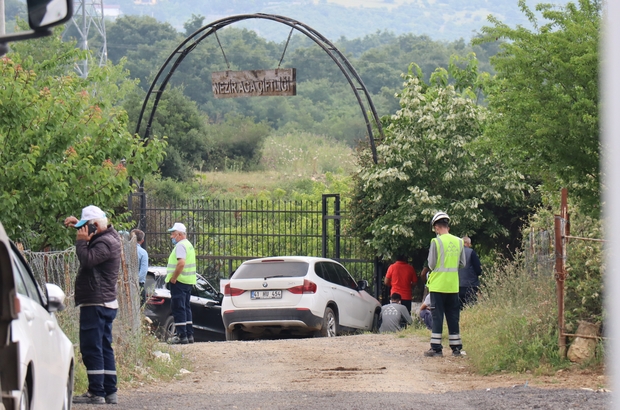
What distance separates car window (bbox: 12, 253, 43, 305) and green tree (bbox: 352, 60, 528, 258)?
11238 millimetres

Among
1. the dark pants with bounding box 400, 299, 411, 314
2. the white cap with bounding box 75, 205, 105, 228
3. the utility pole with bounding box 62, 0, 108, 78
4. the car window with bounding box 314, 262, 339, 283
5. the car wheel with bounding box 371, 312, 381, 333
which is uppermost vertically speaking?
the utility pole with bounding box 62, 0, 108, 78

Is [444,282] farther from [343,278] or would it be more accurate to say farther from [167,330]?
[167,330]

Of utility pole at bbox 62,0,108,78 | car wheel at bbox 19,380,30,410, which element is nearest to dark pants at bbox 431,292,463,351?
car wheel at bbox 19,380,30,410

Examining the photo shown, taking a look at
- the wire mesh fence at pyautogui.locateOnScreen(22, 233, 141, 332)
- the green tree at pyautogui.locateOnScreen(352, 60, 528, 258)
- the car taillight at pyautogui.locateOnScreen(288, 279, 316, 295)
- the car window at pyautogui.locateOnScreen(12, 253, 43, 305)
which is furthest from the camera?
the green tree at pyautogui.locateOnScreen(352, 60, 528, 258)

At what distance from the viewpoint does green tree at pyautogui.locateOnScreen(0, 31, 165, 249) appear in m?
10.8

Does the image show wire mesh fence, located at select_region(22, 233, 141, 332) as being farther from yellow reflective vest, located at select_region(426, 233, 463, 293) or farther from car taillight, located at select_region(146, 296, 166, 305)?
car taillight, located at select_region(146, 296, 166, 305)

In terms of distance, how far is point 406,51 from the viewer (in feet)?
335

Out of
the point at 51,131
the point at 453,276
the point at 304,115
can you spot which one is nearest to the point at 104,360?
the point at 51,131

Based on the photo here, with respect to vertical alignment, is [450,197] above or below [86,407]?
above

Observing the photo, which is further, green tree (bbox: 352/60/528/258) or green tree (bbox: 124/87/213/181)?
green tree (bbox: 124/87/213/181)

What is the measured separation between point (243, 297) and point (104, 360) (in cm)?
632

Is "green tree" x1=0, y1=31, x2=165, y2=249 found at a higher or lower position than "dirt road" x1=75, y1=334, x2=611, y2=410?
higher

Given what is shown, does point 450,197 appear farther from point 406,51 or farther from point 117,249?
point 406,51

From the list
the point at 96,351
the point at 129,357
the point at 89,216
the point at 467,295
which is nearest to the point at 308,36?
the point at 467,295
